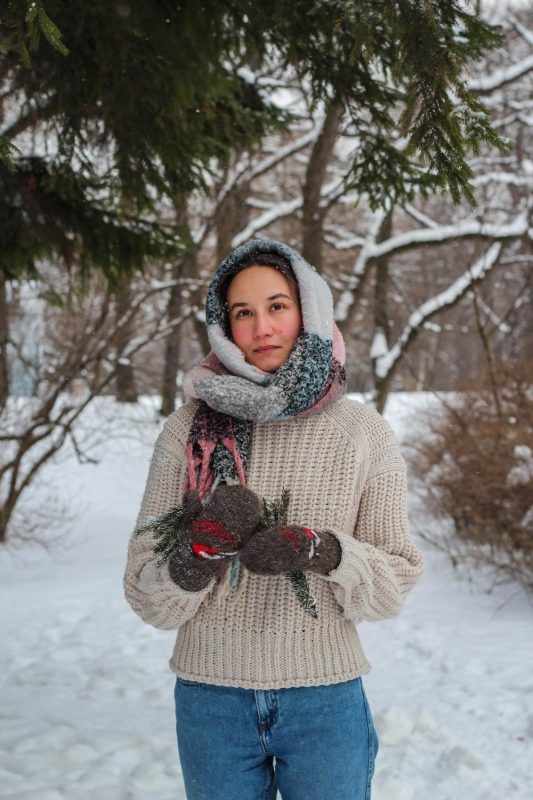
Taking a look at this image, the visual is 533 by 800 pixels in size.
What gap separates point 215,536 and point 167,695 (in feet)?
9.90

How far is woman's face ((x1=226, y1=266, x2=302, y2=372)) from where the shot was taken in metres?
1.86

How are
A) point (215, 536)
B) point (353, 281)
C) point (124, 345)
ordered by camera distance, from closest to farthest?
point (215, 536), point (124, 345), point (353, 281)

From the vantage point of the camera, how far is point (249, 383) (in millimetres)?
1803

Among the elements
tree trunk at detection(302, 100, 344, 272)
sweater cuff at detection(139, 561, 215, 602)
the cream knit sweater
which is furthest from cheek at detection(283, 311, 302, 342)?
tree trunk at detection(302, 100, 344, 272)

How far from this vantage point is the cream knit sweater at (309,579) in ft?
5.59

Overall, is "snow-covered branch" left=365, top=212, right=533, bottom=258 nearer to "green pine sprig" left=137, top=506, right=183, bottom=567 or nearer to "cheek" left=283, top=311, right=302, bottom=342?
"cheek" left=283, top=311, right=302, bottom=342

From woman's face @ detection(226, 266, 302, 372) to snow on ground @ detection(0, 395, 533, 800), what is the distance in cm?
207

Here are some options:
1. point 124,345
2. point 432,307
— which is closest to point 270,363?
point 124,345

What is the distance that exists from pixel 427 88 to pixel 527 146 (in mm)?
13549

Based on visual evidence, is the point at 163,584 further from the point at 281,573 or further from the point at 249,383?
the point at 249,383

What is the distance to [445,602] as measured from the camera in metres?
5.86

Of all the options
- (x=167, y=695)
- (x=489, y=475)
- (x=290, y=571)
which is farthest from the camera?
(x=489, y=475)

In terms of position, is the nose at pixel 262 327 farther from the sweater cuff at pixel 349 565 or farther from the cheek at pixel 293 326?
the sweater cuff at pixel 349 565

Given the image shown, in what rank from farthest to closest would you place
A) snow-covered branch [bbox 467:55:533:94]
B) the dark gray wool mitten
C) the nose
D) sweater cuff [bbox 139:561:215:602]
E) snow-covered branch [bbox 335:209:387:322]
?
snow-covered branch [bbox 335:209:387:322], snow-covered branch [bbox 467:55:533:94], the nose, sweater cuff [bbox 139:561:215:602], the dark gray wool mitten
